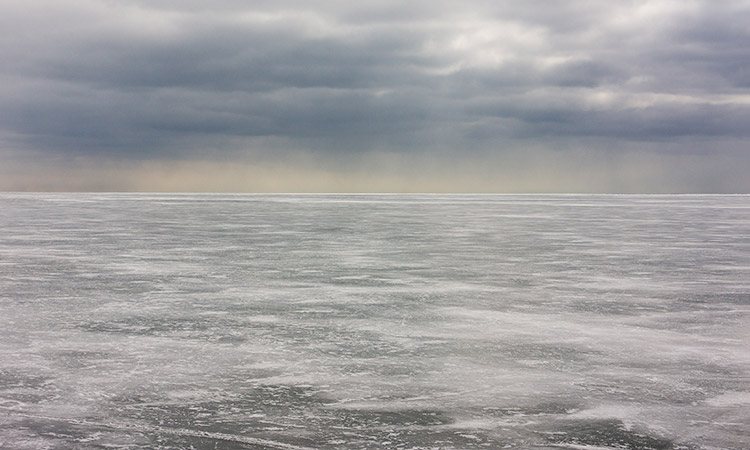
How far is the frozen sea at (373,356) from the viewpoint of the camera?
4316mm

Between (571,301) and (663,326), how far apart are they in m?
1.79

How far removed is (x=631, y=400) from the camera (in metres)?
4.98

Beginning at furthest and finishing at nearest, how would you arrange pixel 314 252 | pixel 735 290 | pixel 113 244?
1. pixel 113 244
2. pixel 314 252
3. pixel 735 290

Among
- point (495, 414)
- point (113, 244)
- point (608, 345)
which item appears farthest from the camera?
point (113, 244)

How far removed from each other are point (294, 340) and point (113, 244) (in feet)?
42.5

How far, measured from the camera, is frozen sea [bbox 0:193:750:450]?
4.32 meters

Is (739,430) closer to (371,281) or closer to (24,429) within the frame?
(24,429)

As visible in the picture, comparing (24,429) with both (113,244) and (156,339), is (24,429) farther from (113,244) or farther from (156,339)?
(113,244)

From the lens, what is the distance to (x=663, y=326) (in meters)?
A: 7.73

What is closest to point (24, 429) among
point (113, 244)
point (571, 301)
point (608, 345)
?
point (608, 345)

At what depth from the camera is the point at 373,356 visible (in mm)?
6219

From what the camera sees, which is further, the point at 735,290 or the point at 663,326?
the point at 735,290

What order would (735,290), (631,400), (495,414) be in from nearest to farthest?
(495,414) → (631,400) → (735,290)

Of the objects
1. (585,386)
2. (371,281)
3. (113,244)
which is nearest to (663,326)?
(585,386)
